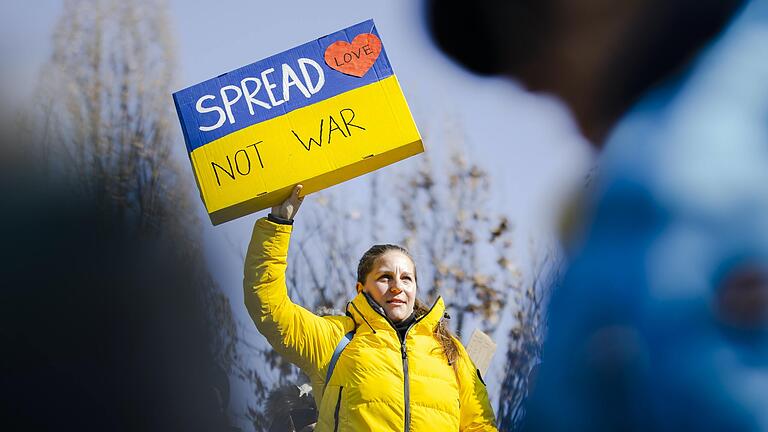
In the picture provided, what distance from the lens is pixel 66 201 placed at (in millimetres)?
2309

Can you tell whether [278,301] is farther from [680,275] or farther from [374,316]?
A: [680,275]

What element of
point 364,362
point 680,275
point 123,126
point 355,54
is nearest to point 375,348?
point 364,362

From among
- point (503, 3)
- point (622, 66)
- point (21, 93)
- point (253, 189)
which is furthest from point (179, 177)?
point (622, 66)

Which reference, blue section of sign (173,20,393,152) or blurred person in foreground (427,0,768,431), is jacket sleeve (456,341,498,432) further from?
blurred person in foreground (427,0,768,431)

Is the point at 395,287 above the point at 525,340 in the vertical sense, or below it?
above

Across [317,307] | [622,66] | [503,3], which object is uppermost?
[503,3]

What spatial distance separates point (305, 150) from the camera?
1727 mm

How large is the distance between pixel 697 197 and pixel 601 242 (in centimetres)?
30

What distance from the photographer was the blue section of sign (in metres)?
1.74

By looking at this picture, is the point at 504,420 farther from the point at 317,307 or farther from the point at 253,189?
the point at 253,189

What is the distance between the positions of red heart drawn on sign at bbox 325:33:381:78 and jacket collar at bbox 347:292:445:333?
0.44 metres

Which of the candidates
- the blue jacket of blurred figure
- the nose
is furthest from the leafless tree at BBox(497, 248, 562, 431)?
the nose

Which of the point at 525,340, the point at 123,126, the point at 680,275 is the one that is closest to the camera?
the point at 123,126

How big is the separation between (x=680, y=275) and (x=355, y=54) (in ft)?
4.11
